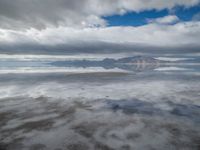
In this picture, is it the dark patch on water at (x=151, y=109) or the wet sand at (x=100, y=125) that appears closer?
the wet sand at (x=100, y=125)

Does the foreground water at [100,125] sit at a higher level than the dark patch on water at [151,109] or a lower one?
higher

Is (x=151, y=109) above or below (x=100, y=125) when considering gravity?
below

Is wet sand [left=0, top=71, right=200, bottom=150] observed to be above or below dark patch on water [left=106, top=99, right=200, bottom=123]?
above

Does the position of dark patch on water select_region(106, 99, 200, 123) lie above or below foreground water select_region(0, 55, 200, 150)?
below

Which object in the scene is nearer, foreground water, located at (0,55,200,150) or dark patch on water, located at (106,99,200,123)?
foreground water, located at (0,55,200,150)

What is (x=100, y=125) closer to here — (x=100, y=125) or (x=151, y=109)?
(x=100, y=125)

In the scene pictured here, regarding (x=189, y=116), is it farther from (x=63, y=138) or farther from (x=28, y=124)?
(x=28, y=124)

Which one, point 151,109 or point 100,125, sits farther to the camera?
point 151,109

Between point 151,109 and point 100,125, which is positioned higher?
point 100,125

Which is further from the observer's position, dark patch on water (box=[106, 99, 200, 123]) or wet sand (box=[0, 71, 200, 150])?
dark patch on water (box=[106, 99, 200, 123])

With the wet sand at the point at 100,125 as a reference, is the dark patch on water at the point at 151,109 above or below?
below

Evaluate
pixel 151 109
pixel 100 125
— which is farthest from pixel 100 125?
pixel 151 109
